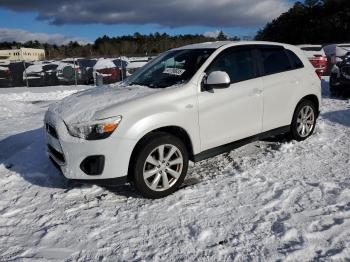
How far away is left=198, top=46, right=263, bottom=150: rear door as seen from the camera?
15.9 feet

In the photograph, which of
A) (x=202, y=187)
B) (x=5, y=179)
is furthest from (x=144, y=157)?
(x=5, y=179)

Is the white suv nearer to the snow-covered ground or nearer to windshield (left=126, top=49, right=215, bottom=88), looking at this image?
windshield (left=126, top=49, right=215, bottom=88)

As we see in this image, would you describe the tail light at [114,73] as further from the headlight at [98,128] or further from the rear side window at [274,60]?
the headlight at [98,128]

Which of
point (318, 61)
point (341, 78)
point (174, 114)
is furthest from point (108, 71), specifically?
point (174, 114)

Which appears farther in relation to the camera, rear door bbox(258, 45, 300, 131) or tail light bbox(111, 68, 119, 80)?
tail light bbox(111, 68, 119, 80)

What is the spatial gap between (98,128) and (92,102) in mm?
582

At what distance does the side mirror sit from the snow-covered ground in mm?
1220

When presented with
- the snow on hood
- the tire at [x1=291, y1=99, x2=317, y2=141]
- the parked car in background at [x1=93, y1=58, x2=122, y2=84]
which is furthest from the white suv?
the snow on hood

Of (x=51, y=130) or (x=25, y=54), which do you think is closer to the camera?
(x=51, y=130)

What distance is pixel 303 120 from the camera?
644cm

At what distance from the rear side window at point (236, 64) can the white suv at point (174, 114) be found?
15 mm

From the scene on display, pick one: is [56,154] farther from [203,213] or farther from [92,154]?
[203,213]

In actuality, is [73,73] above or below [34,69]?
below

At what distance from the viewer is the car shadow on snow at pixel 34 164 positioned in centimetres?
505
